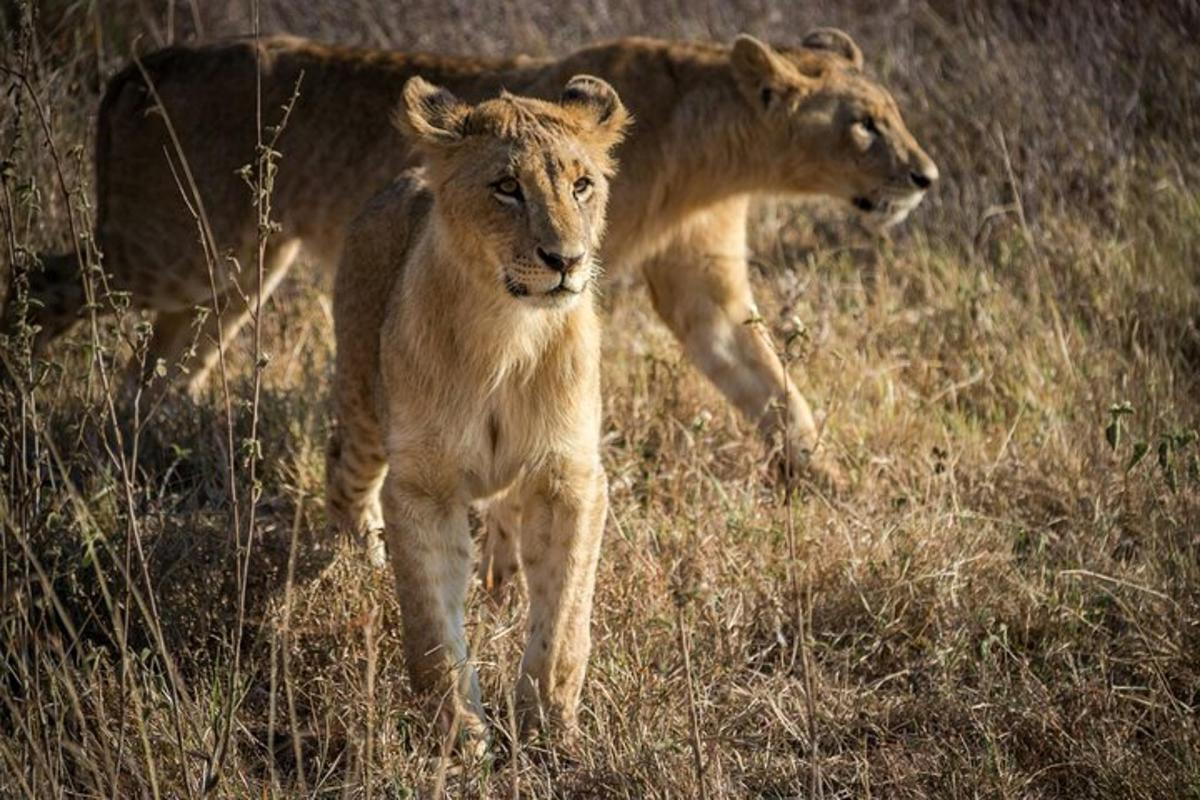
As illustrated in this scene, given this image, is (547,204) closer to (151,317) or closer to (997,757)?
(997,757)

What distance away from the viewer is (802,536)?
17.7 feet

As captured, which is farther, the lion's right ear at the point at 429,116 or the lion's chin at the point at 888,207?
the lion's chin at the point at 888,207

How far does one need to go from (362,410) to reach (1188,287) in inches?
137

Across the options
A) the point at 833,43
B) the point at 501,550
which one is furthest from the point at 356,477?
the point at 833,43

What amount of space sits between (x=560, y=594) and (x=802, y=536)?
118cm

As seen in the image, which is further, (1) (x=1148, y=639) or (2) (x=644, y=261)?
(2) (x=644, y=261)

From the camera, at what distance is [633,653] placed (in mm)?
4793

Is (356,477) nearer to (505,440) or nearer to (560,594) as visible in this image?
(505,440)

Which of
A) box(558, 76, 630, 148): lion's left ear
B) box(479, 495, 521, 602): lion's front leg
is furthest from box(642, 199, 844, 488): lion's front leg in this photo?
box(558, 76, 630, 148): lion's left ear

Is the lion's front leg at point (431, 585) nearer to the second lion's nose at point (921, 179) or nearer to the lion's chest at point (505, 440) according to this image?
the lion's chest at point (505, 440)

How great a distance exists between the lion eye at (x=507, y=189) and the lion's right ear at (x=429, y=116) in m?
0.32

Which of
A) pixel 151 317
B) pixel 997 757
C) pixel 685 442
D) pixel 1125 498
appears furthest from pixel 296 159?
pixel 997 757

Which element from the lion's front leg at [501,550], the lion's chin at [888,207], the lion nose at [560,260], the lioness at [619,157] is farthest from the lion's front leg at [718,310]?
the lion nose at [560,260]

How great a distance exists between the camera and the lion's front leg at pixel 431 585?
14.3ft
